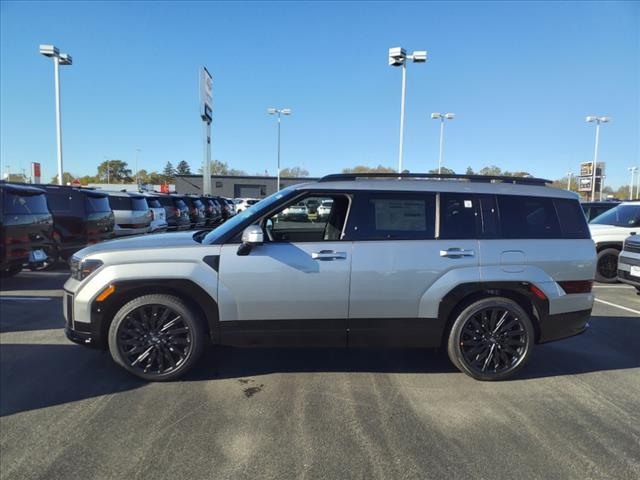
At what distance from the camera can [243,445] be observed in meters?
3.05

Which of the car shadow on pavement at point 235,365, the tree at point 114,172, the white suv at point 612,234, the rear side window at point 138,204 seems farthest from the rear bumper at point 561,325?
the tree at point 114,172

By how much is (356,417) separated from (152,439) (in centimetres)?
151

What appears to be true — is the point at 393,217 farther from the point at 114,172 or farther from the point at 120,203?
the point at 114,172

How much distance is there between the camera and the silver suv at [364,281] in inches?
154

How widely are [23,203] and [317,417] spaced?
7.48 meters

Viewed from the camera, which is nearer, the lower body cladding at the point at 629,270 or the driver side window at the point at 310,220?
the driver side window at the point at 310,220

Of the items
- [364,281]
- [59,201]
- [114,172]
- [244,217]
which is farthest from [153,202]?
[114,172]

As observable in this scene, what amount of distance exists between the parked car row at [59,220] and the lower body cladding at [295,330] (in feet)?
16.1

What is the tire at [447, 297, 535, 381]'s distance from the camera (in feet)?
13.6

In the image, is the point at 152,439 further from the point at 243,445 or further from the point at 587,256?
the point at 587,256

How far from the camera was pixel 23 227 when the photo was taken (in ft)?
26.3

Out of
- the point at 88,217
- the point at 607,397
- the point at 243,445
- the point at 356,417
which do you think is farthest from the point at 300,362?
the point at 88,217

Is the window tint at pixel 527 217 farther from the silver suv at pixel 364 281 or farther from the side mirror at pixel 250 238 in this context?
the side mirror at pixel 250 238

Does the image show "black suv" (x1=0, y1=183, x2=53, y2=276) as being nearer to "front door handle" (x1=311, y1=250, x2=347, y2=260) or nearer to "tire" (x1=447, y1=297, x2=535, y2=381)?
"front door handle" (x1=311, y1=250, x2=347, y2=260)
